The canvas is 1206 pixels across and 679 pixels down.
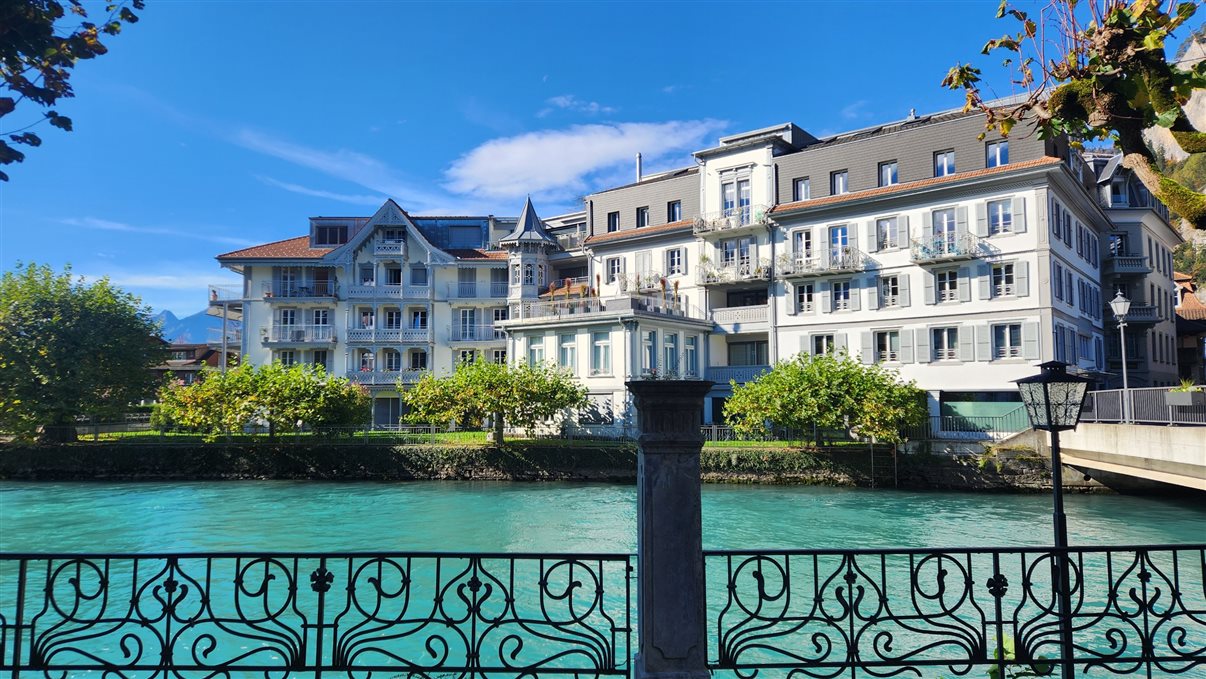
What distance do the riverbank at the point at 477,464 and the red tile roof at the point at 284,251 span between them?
1747 centimetres

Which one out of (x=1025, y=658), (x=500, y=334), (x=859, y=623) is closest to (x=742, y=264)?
(x=500, y=334)

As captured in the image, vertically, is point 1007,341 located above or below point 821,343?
below

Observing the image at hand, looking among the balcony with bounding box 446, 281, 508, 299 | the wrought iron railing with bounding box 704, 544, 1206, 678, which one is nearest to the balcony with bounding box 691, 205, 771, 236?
the balcony with bounding box 446, 281, 508, 299

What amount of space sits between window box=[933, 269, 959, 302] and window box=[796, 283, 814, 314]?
593 cm

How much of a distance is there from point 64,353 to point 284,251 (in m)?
15.9

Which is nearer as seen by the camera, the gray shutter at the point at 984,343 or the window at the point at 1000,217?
the window at the point at 1000,217

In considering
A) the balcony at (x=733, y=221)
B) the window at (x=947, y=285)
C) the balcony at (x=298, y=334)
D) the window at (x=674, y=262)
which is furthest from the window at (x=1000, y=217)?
the balcony at (x=298, y=334)

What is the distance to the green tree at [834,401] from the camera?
2834 centimetres

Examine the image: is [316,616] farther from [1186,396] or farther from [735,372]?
[735,372]

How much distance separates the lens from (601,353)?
36.8m

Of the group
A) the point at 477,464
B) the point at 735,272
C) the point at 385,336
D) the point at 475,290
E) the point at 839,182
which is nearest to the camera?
the point at 477,464

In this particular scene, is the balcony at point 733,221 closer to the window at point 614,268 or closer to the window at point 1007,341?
the window at point 614,268

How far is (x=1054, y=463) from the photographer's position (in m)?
6.41

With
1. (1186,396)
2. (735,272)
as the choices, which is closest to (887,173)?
(735,272)
